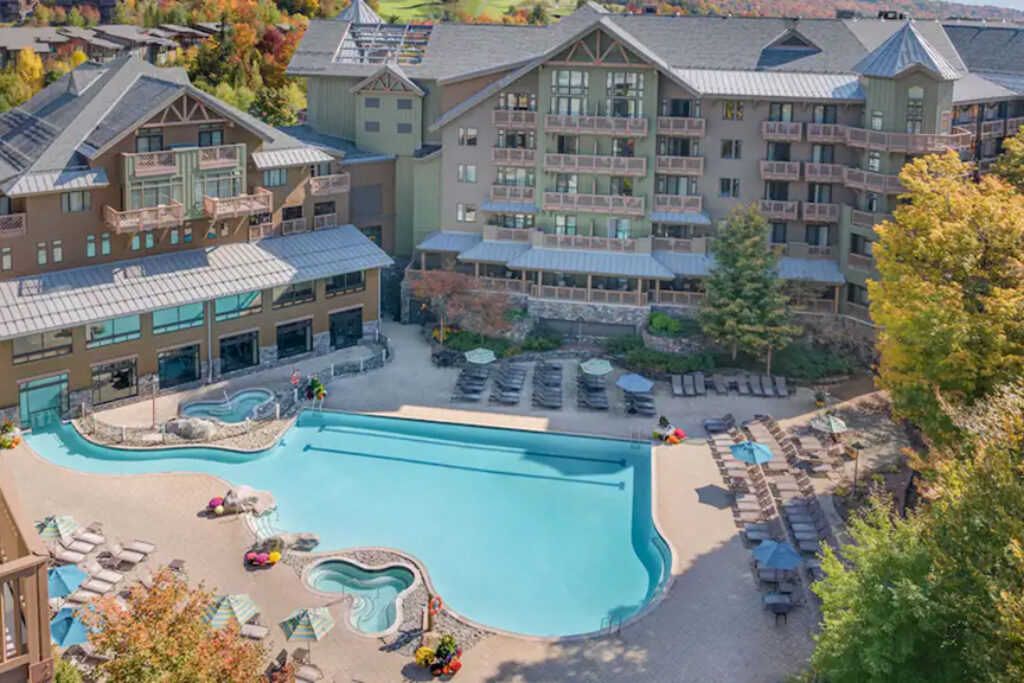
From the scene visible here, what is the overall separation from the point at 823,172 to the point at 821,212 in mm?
2146

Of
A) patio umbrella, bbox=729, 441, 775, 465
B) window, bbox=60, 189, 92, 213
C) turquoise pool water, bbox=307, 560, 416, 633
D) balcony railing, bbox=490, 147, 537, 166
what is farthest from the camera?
balcony railing, bbox=490, 147, 537, 166

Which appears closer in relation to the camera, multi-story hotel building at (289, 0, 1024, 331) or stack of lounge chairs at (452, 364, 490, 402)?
stack of lounge chairs at (452, 364, 490, 402)

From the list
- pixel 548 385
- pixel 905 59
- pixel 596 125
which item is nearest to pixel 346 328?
pixel 548 385

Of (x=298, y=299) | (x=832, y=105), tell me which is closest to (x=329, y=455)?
(x=298, y=299)

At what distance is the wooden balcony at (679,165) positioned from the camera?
60500 millimetres

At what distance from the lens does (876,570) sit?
2703 cm

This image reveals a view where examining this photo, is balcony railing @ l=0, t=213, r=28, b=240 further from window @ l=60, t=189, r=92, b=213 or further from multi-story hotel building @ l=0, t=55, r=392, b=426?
window @ l=60, t=189, r=92, b=213

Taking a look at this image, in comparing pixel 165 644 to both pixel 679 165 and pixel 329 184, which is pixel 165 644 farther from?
pixel 679 165

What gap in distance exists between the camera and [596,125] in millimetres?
60438

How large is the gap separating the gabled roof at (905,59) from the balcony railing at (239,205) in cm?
3156

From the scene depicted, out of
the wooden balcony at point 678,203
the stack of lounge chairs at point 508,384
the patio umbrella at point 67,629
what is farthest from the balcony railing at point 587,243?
the patio umbrella at point 67,629

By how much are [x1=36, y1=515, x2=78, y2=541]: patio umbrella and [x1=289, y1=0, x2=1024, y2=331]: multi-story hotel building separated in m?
27.5

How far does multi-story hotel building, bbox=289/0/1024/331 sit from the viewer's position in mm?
58594

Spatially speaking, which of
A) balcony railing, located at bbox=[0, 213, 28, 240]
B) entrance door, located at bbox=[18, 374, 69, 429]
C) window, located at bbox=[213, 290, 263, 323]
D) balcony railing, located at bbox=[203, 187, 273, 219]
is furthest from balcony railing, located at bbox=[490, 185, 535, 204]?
→ entrance door, located at bbox=[18, 374, 69, 429]
